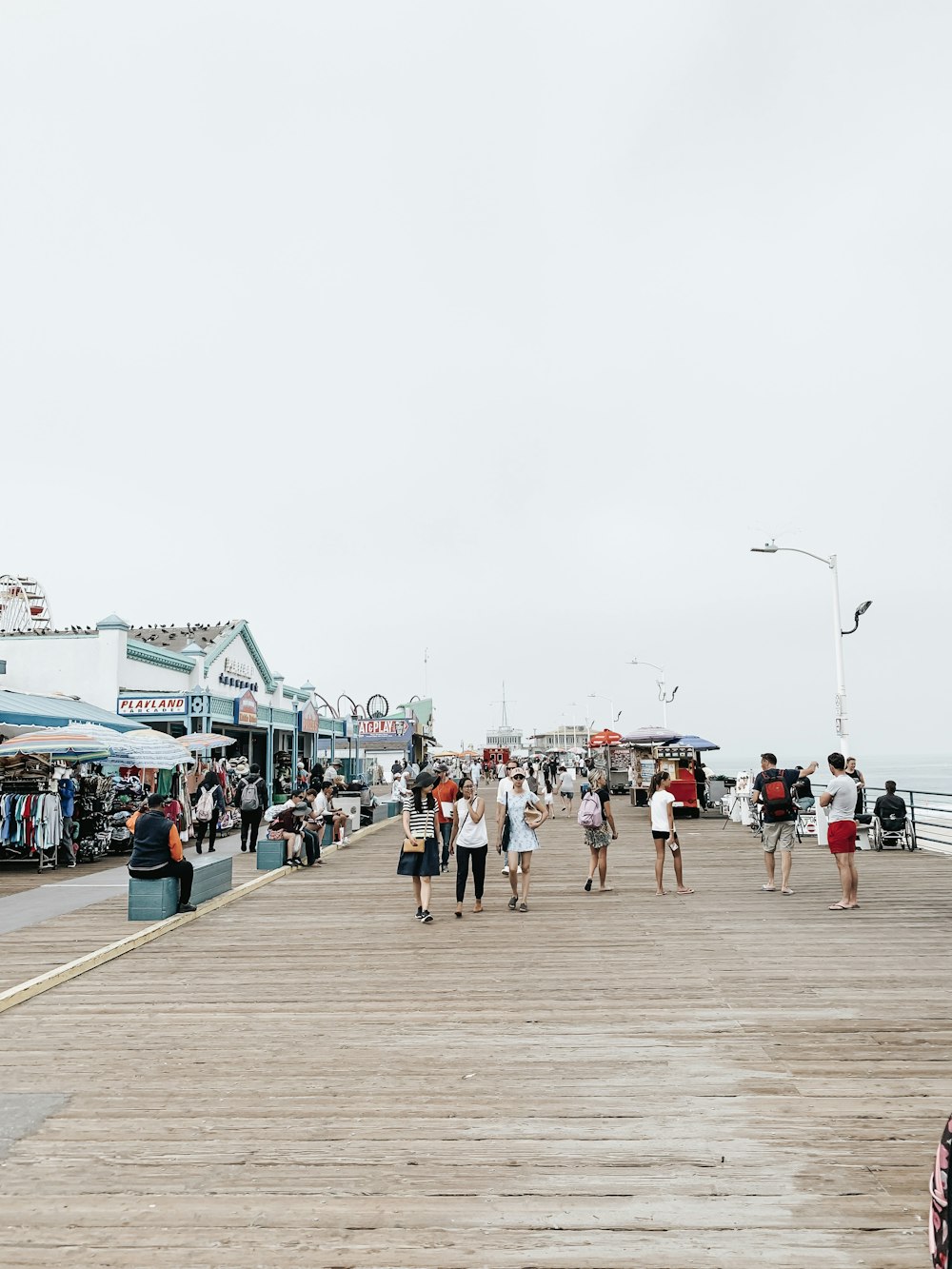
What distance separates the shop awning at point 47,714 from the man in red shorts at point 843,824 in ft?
46.5

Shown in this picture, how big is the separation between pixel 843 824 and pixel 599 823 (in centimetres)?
318

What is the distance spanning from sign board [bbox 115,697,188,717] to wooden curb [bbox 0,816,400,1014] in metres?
10.8

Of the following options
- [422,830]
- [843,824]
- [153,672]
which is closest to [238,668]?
[153,672]

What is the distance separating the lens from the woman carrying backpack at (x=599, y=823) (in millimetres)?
12352

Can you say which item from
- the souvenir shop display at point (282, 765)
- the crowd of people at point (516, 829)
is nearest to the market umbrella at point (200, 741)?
the crowd of people at point (516, 829)

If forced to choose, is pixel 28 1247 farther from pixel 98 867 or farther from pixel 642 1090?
pixel 98 867

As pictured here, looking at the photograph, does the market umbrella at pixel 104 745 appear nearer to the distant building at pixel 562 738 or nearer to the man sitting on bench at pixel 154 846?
the man sitting on bench at pixel 154 846

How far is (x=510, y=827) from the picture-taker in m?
11.4

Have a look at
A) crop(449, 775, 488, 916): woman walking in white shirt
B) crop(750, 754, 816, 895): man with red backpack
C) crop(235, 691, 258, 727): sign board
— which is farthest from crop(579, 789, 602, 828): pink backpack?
crop(235, 691, 258, 727): sign board

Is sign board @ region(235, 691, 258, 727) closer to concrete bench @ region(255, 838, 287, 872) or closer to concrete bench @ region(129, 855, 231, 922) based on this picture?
concrete bench @ region(255, 838, 287, 872)

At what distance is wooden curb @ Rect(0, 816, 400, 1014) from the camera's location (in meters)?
7.57

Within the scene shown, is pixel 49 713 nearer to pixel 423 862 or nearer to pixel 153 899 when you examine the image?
pixel 153 899

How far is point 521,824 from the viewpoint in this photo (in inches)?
445

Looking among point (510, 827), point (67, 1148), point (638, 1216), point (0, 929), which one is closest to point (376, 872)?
point (510, 827)
